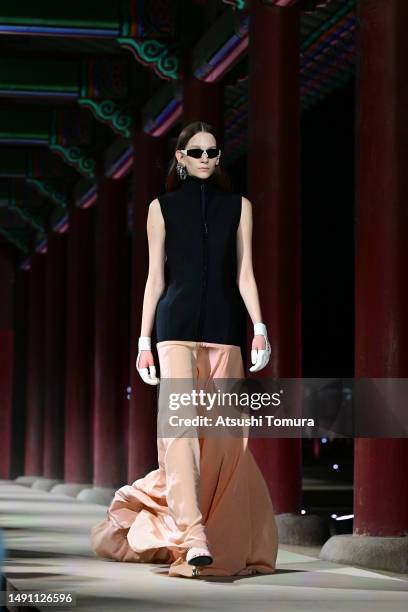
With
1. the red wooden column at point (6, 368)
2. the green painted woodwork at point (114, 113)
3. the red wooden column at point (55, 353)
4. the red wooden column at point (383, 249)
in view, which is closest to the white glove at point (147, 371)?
the red wooden column at point (383, 249)

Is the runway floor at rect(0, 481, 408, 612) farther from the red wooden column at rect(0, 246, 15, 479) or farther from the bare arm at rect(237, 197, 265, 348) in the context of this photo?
the red wooden column at rect(0, 246, 15, 479)

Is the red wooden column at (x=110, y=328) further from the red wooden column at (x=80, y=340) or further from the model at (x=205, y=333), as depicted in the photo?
the model at (x=205, y=333)

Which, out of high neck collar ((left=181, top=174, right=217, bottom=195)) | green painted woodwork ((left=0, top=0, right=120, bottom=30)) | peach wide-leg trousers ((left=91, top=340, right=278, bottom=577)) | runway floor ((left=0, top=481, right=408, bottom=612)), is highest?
green painted woodwork ((left=0, top=0, right=120, bottom=30))

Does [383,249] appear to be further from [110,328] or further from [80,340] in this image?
[80,340]

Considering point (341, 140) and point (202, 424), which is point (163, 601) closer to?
point (202, 424)

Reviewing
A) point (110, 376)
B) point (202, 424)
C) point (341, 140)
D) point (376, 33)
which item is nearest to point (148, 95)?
point (110, 376)

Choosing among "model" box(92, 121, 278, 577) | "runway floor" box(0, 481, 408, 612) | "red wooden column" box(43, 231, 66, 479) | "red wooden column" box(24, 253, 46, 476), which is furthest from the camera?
"red wooden column" box(24, 253, 46, 476)

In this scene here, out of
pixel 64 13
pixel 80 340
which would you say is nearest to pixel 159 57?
pixel 64 13

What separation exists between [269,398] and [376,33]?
105 inches

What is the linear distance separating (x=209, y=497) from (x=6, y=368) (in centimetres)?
2062

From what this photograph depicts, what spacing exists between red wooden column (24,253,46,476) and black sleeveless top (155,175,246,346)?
18.3 metres

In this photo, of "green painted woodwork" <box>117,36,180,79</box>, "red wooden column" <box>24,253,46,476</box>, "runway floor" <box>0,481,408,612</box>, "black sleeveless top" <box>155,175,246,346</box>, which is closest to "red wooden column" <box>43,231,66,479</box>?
"red wooden column" <box>24,253,46,476</box>

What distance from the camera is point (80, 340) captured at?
19.8 m

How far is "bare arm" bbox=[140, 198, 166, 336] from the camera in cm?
601
